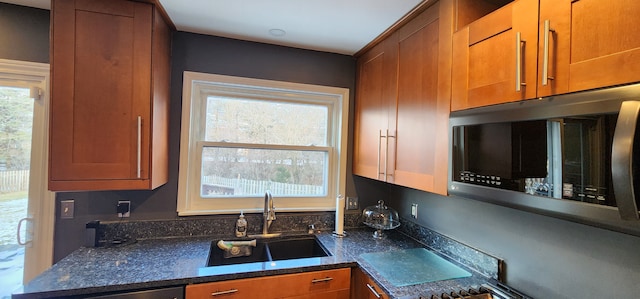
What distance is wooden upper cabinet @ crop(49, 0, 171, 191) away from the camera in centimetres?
148

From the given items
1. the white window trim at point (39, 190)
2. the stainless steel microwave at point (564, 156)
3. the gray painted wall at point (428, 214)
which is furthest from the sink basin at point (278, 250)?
the stainless steel microwave at point (564, 156)

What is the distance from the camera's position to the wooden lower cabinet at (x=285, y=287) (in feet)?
4.73

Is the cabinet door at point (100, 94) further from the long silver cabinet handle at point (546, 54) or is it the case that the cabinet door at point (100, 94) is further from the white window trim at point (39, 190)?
the long silver cabinet handle at point (546, 54)

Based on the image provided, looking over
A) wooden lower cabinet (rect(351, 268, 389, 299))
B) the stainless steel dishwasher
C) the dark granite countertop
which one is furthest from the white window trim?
wooden lower cabinet (rect(351, 268, 389, 299))

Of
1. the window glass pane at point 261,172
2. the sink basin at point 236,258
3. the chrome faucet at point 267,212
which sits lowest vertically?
the sink basin at point 236,258

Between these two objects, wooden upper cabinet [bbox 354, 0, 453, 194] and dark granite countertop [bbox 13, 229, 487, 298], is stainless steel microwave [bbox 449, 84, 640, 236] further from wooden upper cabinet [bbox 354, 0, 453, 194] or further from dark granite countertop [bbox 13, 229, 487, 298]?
dark granite countertop [bbox 13, 229, 487, 298]

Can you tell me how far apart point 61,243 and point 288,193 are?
1.52 m

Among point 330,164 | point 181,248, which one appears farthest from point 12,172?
point 330,164

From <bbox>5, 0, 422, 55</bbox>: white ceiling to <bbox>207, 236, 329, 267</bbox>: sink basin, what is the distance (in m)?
1.49

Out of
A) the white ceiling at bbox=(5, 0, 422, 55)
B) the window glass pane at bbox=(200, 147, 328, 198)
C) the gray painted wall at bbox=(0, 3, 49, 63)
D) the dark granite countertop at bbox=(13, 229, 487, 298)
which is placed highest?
the white ceiling at bbox=(5, 0, 422, 55)

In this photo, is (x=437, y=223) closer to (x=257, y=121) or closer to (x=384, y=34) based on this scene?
(x=384, y=34)

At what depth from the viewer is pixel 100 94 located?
5.02 feet

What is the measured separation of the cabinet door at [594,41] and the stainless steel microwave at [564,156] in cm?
6

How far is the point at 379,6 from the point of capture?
1564mm
